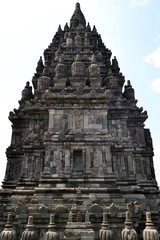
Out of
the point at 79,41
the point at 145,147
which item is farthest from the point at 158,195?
the point at 79,41

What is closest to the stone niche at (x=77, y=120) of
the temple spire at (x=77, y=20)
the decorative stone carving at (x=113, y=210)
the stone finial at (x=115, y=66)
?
the decorative stone carving at (x=113, y=210)

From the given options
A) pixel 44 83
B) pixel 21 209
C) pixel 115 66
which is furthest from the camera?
pixel 115 66

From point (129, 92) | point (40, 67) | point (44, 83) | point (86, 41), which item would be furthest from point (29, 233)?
point (40, 67)

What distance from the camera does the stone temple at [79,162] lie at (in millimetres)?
12469

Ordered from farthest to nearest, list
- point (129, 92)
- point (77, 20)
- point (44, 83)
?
1. point (77, 20)
2. point (129, 92)
3. point (44, 83)

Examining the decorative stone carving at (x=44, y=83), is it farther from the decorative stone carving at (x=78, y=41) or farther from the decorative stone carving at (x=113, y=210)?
the decorative stone carving at (x=113, y=210)

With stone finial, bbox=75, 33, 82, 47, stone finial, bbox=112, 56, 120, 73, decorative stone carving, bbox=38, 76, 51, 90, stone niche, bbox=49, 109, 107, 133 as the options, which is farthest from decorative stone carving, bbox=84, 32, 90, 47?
stone niche, bbox=49, 109, 107, 133

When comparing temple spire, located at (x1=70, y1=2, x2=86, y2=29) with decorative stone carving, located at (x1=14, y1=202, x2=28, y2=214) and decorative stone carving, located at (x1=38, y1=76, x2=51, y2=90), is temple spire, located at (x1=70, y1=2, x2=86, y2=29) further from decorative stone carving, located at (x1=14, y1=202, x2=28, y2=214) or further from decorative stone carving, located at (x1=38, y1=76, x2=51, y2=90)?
decorative stone carving, located at (x1=14, y1=202, x2=28, y2=214)

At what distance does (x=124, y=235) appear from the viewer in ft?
35.6

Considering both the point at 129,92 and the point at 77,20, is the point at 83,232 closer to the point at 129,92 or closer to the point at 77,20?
the point at 129,92

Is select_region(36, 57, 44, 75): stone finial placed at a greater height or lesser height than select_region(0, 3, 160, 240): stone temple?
greater

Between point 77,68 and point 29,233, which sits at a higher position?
point 77,68

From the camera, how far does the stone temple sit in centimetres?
1247

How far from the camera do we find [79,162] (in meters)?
15.5
